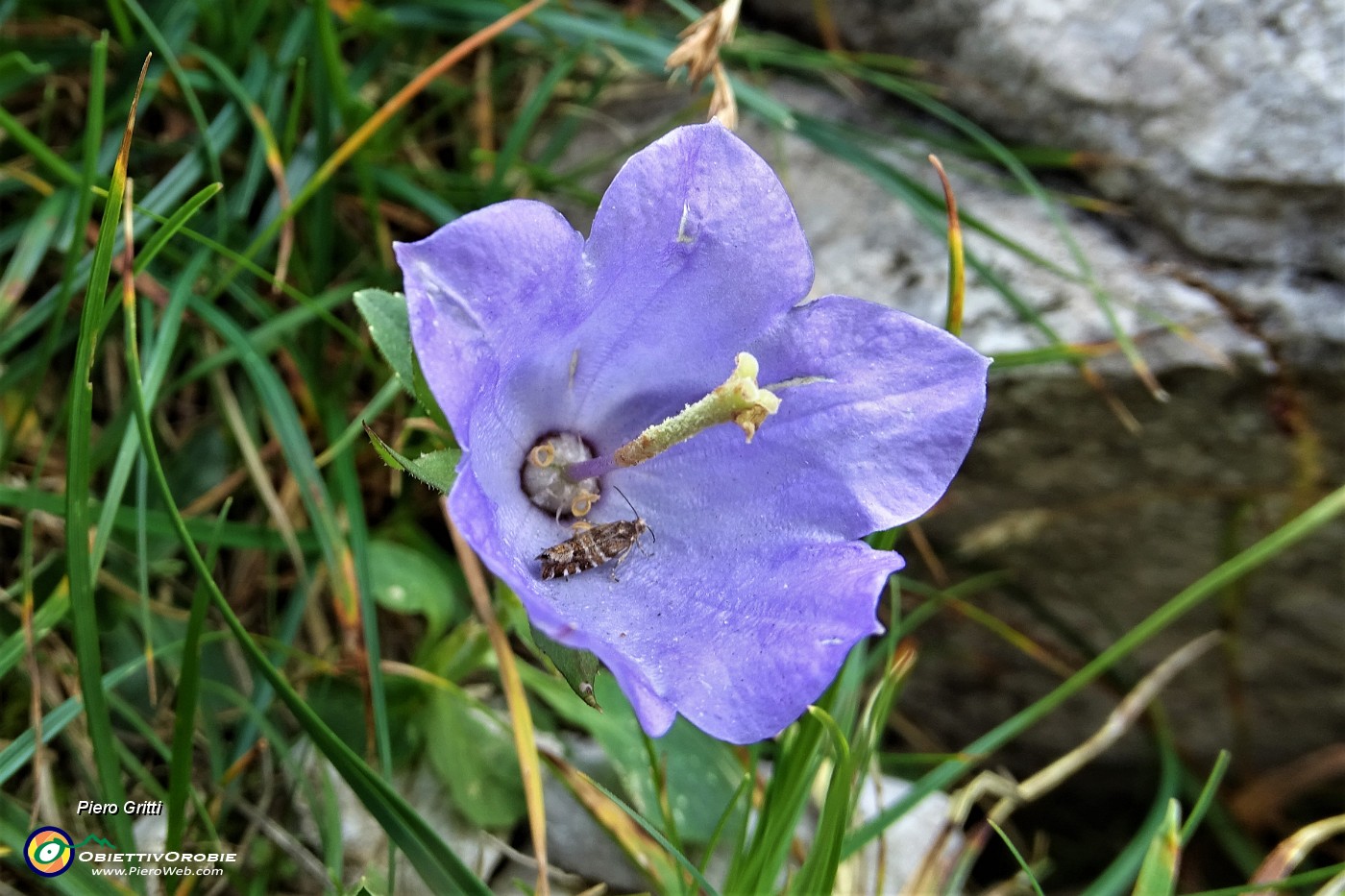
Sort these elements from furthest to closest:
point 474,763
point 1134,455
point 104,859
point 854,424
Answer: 1. point 1134,455
2. point 474,763
3. point 104,859
4. point 854,424

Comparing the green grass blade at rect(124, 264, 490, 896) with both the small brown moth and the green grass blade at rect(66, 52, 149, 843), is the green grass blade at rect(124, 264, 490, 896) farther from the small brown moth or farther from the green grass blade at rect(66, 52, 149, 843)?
the small brown moth

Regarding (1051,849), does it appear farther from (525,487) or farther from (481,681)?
(525,487)

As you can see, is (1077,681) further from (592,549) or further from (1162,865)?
(592,549)

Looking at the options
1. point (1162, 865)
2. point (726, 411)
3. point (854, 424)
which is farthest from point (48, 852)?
point (1162, 865)

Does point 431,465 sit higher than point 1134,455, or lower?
higher

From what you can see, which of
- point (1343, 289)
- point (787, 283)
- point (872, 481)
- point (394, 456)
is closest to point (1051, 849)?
point (1343, 289)

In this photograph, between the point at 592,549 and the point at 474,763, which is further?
the point at 474,763

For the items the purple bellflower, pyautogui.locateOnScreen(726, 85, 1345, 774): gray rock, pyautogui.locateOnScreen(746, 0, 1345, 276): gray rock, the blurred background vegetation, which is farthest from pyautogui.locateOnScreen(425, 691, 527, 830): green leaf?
pyautogui.locateOnScreen(746, 0, 1345, 276): gray rock
